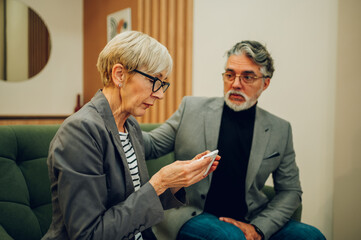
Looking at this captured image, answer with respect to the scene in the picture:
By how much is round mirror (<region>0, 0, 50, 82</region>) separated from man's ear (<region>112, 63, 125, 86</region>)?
10.6 feet

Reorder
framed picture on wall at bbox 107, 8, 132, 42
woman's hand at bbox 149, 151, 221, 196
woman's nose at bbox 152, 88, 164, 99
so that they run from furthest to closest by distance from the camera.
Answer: framed picture on wall at bbox 107, 8, 132, 42, woman's nose at bbox 152, 88, 164, 99, woman's hand at bbox 149, 151, 221, 196

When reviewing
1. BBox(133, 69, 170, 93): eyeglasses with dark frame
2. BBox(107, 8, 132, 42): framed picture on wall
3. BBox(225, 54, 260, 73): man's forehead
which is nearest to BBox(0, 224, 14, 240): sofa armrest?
BBox(133, 69, 170, 93): eyeglasses with dark frame

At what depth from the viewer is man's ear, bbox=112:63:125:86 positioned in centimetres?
111

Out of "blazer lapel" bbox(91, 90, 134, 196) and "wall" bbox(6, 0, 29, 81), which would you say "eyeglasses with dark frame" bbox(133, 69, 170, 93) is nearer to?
"blazer lapel" bbox(91, 90, 134, 196)

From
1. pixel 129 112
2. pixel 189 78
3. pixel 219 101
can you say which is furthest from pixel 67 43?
pixel 129 112

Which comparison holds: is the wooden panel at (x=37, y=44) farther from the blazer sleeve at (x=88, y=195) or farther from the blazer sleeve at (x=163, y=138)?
the blazer sleeve at (x=88, y=195)

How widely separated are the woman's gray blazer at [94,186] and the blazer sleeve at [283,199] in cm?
76

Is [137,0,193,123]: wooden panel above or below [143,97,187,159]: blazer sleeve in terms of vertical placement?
above

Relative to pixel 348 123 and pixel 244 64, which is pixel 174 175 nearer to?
pixel 244 64

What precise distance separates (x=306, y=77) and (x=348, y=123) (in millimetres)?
450

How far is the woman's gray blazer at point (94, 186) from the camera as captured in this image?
2.89 feet

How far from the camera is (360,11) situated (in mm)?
1840

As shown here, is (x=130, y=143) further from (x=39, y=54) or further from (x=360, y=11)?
(x=39, y=54)

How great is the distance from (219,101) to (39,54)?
10.3ft
